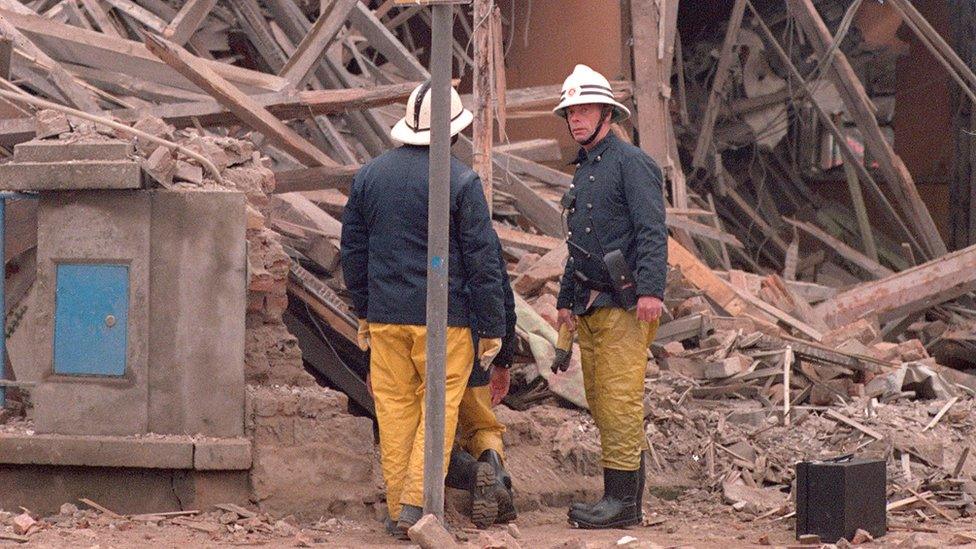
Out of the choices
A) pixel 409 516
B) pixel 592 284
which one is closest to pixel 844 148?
pixel 592 284

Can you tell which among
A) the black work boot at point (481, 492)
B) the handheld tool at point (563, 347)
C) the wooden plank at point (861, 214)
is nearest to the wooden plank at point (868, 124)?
the wooden plank at point (861, 214)

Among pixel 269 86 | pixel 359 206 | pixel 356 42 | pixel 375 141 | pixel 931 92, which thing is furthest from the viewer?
pixel 931 92

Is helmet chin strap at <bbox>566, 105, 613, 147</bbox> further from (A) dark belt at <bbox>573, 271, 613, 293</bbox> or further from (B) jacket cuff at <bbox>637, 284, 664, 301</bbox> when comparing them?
(B) jacket cuff at <bbox>637, 284, 664, 301</bbox>

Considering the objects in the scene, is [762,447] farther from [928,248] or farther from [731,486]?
[928,248]

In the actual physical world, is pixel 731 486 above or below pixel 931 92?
below

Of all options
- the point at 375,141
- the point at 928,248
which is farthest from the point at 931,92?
the point at 375,141

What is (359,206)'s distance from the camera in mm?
6164

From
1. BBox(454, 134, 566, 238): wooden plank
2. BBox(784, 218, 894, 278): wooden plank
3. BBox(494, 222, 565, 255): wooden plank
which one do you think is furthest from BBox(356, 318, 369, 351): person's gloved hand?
BBox(784, 218, 894, 278): wooden plank

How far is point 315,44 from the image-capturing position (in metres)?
9.12

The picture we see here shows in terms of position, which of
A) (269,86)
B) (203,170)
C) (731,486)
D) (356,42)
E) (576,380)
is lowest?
(731,486)

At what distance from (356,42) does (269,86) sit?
137 inches

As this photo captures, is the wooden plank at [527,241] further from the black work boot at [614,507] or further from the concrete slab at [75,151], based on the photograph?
the concrete slab at [75,151]

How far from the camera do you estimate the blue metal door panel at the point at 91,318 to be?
620 centimetres

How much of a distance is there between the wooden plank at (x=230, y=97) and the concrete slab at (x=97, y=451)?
2241 mm
